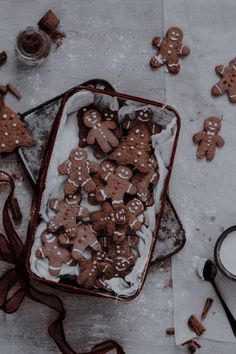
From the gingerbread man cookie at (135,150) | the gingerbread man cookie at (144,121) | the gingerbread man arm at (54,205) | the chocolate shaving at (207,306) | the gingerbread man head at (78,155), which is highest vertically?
the gingerbread man cookie at (144,121)

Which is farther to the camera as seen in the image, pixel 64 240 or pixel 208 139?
pixel 208 139

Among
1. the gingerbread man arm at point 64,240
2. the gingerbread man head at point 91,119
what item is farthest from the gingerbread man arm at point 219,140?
the gingerbread man arm at point 64,240

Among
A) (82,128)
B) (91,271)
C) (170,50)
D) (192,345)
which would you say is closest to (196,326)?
(192,345)

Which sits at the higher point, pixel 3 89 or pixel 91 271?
pixel 3 89

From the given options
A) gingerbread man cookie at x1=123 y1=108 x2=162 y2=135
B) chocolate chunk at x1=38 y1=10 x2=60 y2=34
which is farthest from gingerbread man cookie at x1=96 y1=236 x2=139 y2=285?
chocolate chunk at x1=38 y1=10 x2=60 y2=34

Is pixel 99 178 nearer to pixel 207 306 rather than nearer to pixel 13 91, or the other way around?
pixel 13 91

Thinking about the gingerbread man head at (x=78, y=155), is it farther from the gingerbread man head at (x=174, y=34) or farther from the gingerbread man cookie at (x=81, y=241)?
the gingerbread man head at (x=174, y=34)

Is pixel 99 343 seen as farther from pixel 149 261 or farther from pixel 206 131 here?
pixel 206 131

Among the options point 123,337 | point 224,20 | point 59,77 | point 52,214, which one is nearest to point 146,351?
point 123,337
